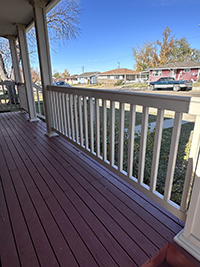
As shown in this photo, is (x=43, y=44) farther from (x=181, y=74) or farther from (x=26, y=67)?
(x=181, y=74)

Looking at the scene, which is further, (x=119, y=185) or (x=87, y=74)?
(x=119, y=185)

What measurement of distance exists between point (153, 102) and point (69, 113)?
163cm

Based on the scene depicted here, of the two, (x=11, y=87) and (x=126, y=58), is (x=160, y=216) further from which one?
(x=11, y=87)

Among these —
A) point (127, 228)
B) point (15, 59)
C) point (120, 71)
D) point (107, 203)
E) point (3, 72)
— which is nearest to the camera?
point (120, 71)

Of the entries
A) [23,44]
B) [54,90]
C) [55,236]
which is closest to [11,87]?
[23,44]

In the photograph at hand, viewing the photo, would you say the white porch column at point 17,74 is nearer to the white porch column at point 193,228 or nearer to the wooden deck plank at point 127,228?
the wooden deck plank at point 127,228

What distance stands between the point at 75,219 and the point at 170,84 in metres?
1.25

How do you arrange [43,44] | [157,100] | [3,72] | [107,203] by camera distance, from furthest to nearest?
[3,72] < [43,44] < [107,203] < [157,100]

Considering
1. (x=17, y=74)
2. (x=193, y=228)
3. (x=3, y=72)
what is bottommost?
(x=193, y=228)

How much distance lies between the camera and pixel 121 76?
0.99 metres

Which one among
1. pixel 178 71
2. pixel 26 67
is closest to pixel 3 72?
pixel 26 67

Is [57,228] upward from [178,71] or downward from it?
downward

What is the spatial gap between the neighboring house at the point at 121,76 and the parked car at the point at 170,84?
0.08 m

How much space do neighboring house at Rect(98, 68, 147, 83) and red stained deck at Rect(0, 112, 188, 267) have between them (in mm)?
1106
